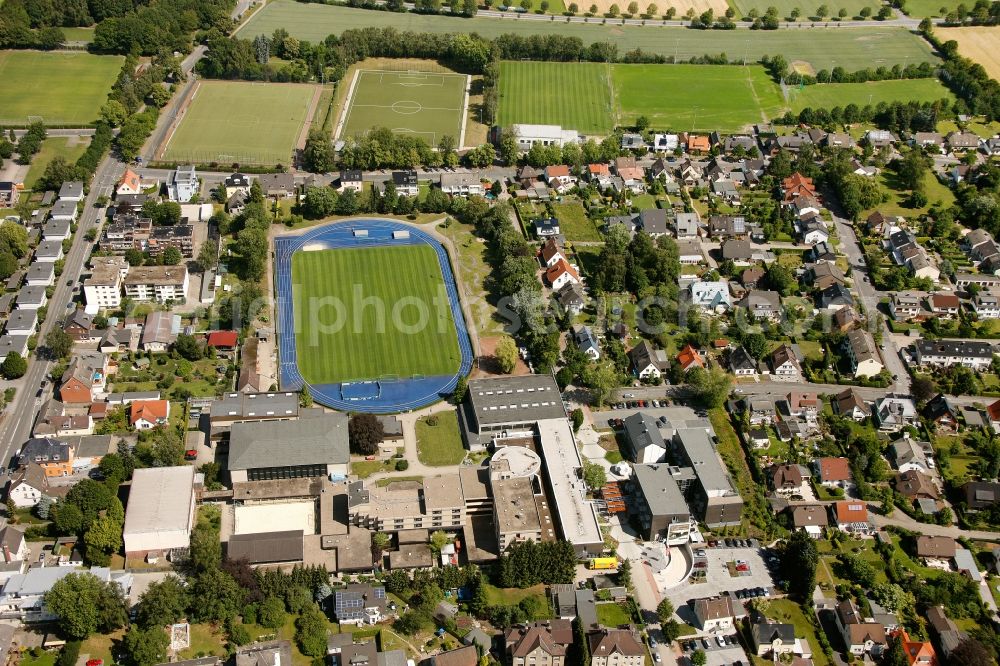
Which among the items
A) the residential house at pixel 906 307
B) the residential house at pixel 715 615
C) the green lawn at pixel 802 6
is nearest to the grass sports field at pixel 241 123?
the residential house at pixel 906 307

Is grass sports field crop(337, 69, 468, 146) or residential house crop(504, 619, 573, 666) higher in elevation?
residential house crop(504, 619, 573, 666)

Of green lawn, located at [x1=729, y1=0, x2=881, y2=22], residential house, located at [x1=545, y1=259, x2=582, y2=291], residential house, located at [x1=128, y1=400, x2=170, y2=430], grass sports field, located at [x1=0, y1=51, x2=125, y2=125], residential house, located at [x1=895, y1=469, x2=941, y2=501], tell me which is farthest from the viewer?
green lawn, located at [x1=729, y1=0, x2=881, y2=22]

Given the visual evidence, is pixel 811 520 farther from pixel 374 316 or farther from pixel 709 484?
pixel 374 316

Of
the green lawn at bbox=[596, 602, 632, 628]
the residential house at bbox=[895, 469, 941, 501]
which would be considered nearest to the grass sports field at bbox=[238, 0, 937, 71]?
the residential house at bbox=[895, 469, 941, 501]

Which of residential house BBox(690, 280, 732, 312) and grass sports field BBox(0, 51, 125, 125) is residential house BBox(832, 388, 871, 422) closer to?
residential house BBox(690, 280, 732, 312)

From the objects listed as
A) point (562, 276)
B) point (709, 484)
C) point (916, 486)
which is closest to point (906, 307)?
point (916, 486)

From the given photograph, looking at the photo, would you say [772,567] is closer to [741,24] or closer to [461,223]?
[461,223]

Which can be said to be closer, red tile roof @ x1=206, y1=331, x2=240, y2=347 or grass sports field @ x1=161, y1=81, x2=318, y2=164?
red tile roof @ x1=206, y1=331, x2=240, y2=347
